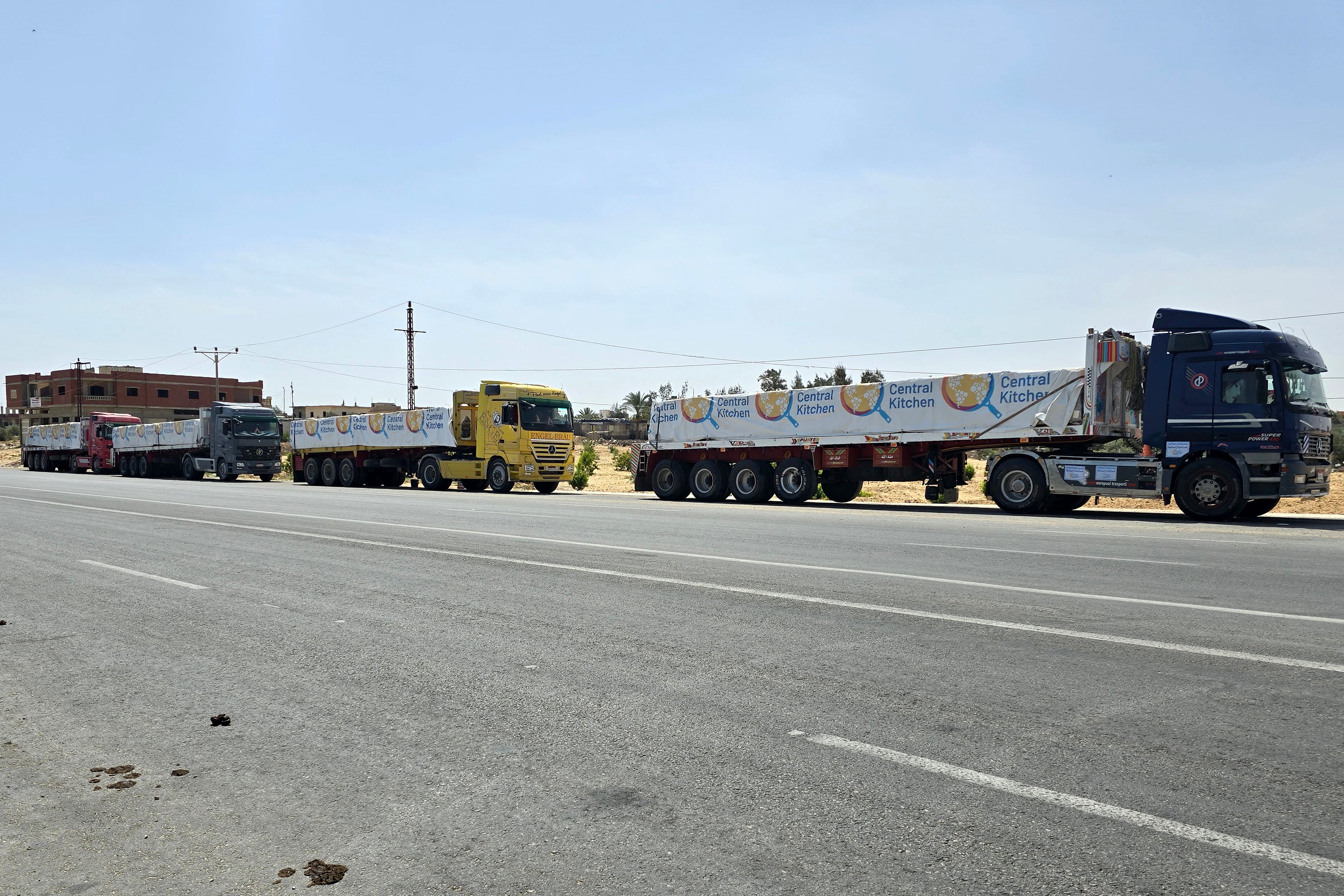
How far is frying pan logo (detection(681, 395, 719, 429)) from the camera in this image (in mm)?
26859

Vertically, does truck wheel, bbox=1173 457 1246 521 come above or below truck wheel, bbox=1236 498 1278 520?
above

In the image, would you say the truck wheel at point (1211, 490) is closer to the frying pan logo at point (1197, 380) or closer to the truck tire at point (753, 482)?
the frying pan logo at point (1197, 380)

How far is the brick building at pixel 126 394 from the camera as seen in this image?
108625 mm

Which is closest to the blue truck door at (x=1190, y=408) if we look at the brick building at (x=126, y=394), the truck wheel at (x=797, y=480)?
the truck wheel at (x=797, y=480)

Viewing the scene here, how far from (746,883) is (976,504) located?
77.0ft

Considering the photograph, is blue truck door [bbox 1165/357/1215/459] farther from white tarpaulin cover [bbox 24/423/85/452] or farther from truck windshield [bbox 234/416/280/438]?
white tarpaulin cover [bbox 24/423/85/452]

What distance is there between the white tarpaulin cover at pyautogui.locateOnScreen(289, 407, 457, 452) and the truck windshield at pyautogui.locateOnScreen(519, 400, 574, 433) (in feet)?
11.0

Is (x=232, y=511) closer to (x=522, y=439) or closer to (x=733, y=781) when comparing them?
(x=522, y=439)

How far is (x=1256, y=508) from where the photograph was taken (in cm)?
1950

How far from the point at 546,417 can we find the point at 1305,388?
20.9 metres

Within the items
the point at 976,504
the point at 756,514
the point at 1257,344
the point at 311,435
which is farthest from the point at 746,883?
the point at 311,435

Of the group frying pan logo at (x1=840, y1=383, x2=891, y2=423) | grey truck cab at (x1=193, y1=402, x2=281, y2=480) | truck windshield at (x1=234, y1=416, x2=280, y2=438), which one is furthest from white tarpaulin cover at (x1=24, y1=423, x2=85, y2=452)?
frying pan logo at (x1=840, y1=383, x2=891, y2=423)

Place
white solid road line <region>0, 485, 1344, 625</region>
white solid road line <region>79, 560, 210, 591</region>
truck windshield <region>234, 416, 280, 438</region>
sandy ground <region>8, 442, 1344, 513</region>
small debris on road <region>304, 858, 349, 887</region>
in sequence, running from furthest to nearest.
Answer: truck windshield <region>234, 416, 280, 438</region> < sandy ground <region>8, 442, 1344, 513</region> < white solid road line <region>79, 560, 210, 591</region> < white solid road line <region>0, 485, 1344, 625</region> < small debris on road <region>304, 858, 349, 887</region>

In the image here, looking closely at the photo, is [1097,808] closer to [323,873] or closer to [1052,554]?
[323,873]
